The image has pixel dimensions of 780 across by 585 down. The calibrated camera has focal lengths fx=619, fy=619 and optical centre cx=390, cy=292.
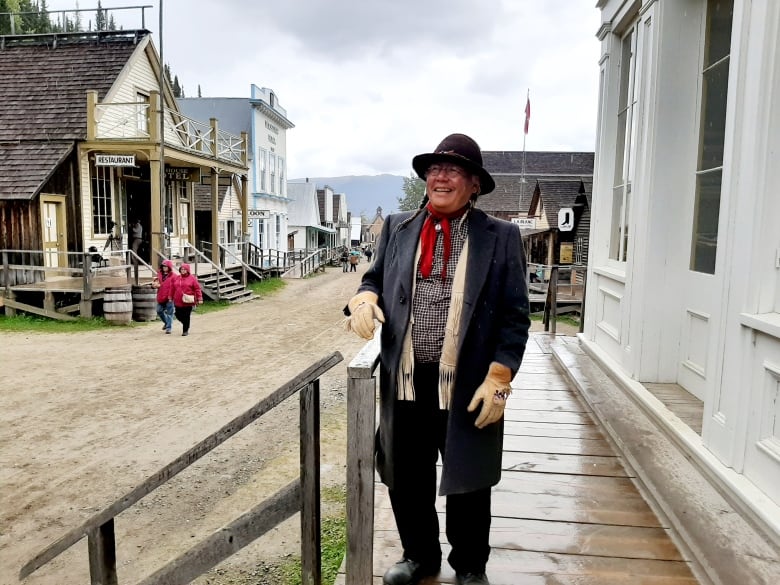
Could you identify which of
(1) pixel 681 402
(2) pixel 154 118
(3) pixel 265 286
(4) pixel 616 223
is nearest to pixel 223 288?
(3) pixel 265 286

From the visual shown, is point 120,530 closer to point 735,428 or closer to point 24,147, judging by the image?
point 735,428

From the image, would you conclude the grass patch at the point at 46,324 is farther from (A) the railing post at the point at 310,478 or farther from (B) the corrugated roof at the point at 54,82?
(A) the railing post at the point at 310,478

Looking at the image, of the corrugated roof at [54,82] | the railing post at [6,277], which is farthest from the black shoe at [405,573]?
the corrugated roof at [54,82]

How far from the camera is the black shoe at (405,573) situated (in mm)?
2475

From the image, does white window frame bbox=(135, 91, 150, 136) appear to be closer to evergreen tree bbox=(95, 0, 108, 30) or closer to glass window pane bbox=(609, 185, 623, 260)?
glass window pane bbox=(609, 185, 623, 260)

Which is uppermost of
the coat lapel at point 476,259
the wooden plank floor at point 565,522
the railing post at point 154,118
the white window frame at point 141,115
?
the white window frame at point 141,115

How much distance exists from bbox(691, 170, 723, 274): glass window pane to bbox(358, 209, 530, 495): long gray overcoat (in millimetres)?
2244

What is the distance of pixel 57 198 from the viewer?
1538cm

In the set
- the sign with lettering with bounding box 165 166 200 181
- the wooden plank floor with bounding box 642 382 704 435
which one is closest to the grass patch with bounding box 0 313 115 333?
the sign with lettering with bounding box 165 166 200 181

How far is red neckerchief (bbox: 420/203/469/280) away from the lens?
7.66ft

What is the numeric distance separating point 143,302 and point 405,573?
12.7 m

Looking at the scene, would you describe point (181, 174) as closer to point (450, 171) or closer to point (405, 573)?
point (450, 171)

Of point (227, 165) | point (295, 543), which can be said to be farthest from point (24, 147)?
point (295, 543)

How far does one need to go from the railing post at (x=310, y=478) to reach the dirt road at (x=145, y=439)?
1.38 m
